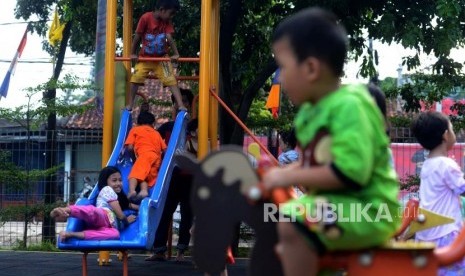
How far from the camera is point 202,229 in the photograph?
346 cm

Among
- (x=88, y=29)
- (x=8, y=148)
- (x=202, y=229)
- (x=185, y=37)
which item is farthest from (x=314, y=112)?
(x=8, y=148)

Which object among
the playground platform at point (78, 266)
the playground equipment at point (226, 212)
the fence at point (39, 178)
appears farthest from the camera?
the fence at point (39, 178)

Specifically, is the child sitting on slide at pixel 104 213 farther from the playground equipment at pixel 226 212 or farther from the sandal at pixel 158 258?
the playground equipment at pixel 226 212

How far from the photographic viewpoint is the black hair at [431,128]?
15.7 ft

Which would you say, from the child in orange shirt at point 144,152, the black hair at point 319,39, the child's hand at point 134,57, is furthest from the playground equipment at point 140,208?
the black hair at point 319,39

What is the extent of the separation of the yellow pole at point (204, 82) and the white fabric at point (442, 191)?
3.52 meters

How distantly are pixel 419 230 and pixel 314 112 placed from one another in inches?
81.2

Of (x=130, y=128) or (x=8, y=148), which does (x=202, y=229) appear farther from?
(x=8, y=148)

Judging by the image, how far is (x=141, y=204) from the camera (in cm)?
736

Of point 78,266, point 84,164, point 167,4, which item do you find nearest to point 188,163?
point 167,4

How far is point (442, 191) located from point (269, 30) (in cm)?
769

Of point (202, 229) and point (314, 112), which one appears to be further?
point (202, 229)

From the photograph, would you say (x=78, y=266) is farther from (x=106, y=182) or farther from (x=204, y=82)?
(x=204, y=82)

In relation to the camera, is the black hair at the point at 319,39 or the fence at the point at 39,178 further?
the fence at the point at 39,178
